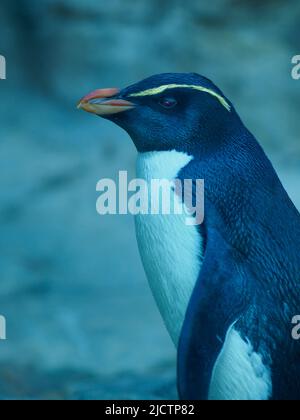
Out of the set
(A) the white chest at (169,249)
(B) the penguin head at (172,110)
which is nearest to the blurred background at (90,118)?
(A) the white chest at (169,249)

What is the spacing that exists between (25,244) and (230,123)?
112 cm

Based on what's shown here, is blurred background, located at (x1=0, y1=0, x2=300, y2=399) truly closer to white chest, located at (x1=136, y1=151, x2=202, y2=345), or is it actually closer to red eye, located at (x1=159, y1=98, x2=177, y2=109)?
white chest, located at (x1=136, y1=151, x2=202, y2=345)

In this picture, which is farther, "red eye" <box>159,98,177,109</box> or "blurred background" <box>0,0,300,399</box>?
"blurred background" <box>0,0,300,399</box>

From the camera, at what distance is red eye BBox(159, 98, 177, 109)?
161 cm

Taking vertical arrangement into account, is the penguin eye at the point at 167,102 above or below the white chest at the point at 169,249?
above

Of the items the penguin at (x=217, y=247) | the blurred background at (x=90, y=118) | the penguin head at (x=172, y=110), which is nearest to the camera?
the penguin at (x=217, y=247)

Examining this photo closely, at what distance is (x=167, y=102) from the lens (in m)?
1.61

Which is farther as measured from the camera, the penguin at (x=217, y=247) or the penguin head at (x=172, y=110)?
the penguin head at (x=172, y=110)

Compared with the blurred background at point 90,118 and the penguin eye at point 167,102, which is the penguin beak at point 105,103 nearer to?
the penguin eye at point 167,102

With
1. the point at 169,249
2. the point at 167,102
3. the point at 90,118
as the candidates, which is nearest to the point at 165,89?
the point at 167,102

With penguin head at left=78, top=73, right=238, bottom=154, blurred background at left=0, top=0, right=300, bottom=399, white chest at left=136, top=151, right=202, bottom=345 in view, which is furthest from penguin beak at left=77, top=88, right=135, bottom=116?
blurred background at left=0, top=0, right=300, bottom=399

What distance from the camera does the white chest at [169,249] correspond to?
62.4 inches

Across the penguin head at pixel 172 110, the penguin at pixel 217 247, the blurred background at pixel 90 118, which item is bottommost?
the penguin at pixel 217 247

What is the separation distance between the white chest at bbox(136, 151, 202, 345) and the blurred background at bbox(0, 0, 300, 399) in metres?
0.74
